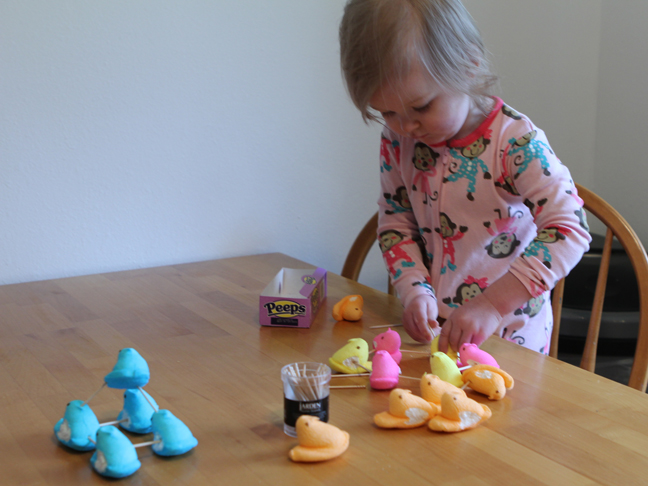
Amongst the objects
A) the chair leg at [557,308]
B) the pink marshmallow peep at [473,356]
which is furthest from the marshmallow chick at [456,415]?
the chair leg at [557,308]

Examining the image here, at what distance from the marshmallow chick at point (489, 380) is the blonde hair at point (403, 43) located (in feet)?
1.31

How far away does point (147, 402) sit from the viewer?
605mm

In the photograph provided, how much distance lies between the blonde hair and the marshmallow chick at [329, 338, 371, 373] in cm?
35

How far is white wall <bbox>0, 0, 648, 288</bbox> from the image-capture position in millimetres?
1209

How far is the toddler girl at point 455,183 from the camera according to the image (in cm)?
83

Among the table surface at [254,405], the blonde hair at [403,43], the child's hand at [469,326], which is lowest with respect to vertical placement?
the table surface at [254,405]

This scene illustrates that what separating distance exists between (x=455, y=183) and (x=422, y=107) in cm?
19

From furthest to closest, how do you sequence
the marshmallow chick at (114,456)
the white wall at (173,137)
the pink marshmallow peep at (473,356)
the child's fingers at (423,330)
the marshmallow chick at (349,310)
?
the white wall at (173,137) → the marshmallow chick at (349,310) → the child's fingers at (423,330) → the pink marshmallow peep at (473,356) → the marshmallow chick at (114,456)

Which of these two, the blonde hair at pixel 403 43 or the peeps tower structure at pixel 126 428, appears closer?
the peeps tower structure at pixel 126 428

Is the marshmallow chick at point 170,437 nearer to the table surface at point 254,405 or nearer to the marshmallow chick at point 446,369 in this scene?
the table surface at point 254,405

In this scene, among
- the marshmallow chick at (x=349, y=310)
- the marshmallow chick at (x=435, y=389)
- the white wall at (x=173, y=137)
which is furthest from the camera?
the white wall at (x=173, y=137)

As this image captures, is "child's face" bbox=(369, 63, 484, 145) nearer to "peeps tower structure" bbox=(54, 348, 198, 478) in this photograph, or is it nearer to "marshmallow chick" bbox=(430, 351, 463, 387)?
"marshmallow chick" bbox=(430, 351, 463, 387)

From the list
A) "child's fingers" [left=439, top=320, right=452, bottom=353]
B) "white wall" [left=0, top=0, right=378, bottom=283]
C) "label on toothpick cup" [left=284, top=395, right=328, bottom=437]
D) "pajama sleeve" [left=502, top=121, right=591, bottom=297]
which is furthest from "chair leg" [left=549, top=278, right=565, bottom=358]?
"white wall" [left=0, top=0, right=378, bottom=283]

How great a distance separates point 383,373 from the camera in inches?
27.6
